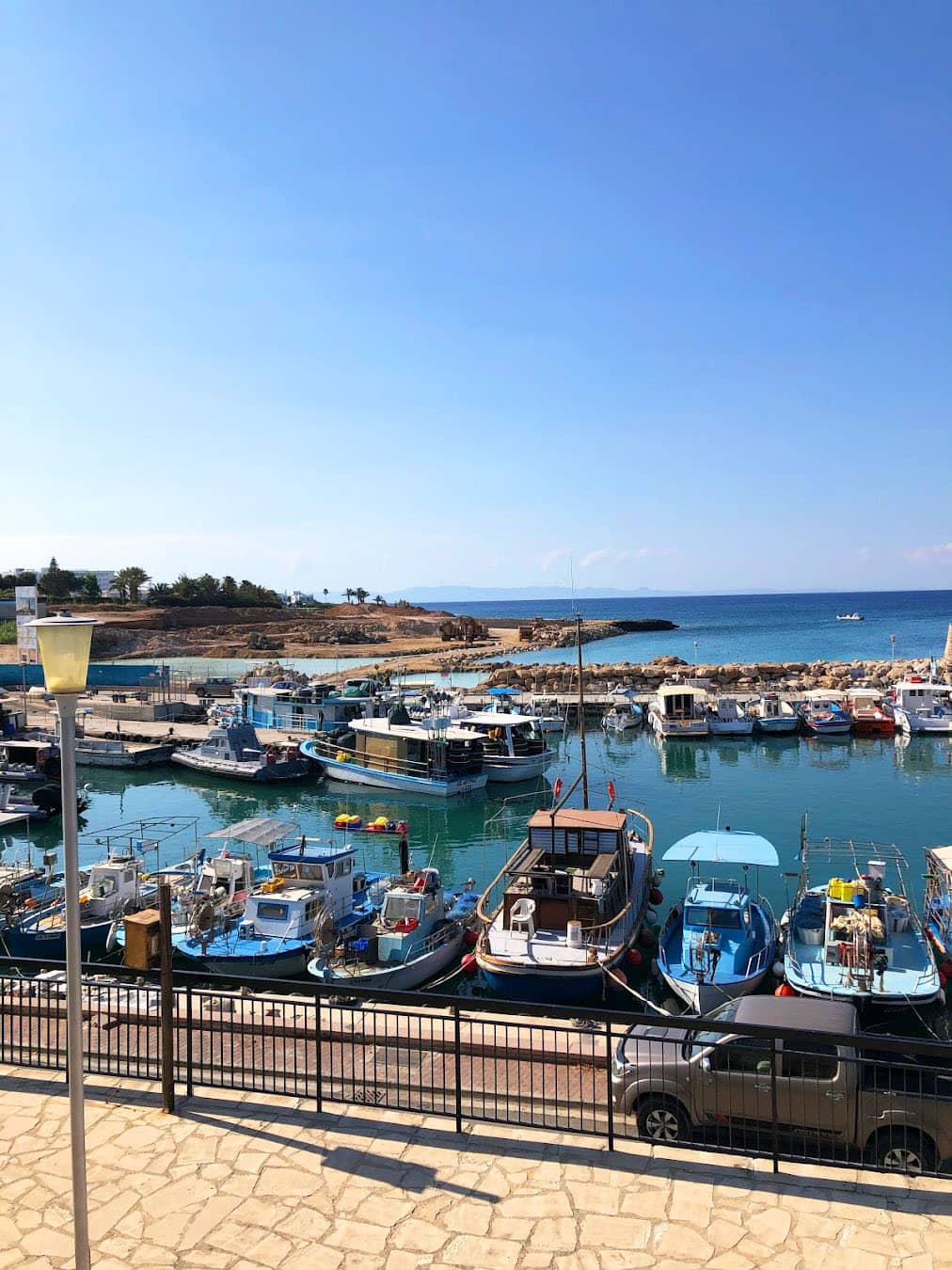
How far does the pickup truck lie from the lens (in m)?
8.88

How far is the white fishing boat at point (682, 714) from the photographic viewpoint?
56.4 meters

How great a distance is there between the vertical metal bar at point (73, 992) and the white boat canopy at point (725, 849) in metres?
17.4

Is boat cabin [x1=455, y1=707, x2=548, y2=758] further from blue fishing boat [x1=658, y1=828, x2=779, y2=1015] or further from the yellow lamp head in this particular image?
the yellow lamp head

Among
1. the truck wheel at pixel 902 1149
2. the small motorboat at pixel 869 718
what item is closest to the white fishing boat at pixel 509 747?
the small motorboat at pixel 869 718

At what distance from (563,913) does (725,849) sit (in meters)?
4.90

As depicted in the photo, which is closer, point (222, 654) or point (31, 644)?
point (31, 644)

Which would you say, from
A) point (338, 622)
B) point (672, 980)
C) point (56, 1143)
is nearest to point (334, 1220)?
point (56, 1143)

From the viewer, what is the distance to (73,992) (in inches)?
262

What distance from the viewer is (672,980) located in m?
18.5

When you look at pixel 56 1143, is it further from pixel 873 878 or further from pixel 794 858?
pixel 794 858

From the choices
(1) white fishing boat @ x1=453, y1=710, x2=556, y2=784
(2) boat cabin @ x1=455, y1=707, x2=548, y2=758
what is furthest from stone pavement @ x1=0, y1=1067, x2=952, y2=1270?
(2) boat cabin @ x1=455, y1=707, x2=548, y2=758

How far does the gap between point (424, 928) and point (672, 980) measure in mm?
5740

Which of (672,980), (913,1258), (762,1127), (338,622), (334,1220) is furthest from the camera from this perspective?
(338,622)

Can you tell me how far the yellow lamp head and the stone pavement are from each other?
14.6 feet
